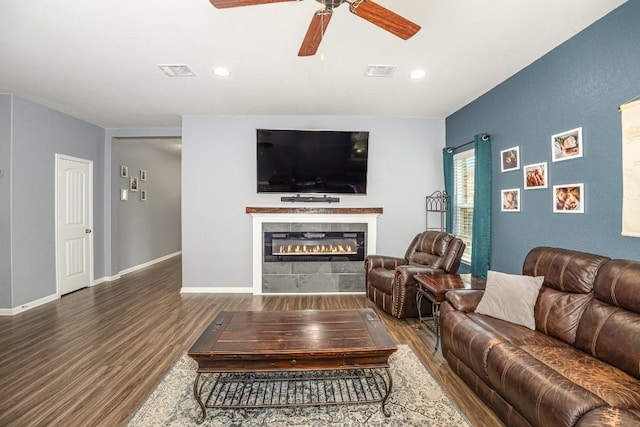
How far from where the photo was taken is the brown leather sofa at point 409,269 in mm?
3535

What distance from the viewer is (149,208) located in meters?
7.03

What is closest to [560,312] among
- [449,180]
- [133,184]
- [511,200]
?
[511,200]

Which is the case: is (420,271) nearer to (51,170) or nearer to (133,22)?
(133,22)

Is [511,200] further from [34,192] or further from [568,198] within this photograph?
[34,192]

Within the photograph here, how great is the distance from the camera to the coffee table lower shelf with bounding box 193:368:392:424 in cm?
200

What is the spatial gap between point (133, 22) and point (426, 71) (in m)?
2.71

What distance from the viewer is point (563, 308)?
2.13m

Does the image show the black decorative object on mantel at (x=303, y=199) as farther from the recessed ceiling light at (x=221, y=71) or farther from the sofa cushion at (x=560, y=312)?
the sofa cushion at (x=560, y=312)

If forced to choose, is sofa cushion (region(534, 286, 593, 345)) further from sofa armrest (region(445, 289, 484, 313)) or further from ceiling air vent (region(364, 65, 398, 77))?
ceiling air vent (region(364, 65, 398, 77))

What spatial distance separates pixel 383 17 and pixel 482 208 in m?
2.80

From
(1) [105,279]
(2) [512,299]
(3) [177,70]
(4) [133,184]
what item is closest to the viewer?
(2) [512,299]

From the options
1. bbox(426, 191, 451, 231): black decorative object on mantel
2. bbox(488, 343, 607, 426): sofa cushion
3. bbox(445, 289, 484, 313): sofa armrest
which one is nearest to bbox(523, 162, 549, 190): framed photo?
bbox(445, 289, 484, 313): sofa armrest

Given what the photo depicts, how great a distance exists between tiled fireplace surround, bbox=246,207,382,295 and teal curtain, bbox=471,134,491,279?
1.39 meters

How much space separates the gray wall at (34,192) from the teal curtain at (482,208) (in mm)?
5795
